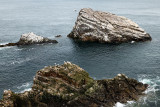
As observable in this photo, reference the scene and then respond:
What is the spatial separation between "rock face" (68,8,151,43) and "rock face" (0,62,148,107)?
6789 centimetres

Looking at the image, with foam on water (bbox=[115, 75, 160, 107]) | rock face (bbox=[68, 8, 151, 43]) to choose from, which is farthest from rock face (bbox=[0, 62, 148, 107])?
rock face (bbox=[68, 8, 151, 43])

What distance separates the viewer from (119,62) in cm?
10269

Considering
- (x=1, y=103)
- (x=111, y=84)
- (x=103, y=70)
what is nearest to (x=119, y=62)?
(x=103, y=70)

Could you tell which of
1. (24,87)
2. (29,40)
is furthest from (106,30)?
(24,87)

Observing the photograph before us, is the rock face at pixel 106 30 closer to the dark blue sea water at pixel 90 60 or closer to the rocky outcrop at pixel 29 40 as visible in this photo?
the dark blue sea water at pixel 90 60

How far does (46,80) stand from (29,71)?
3081 cm

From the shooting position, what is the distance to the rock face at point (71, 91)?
64.4 m

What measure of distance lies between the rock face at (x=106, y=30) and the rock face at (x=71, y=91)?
223 ft

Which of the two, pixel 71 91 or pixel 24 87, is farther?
pixel 24 87

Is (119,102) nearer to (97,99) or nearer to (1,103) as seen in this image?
(97,99)

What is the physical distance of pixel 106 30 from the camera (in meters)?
136

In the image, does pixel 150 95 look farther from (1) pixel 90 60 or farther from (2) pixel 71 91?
(1) pixel 90 60

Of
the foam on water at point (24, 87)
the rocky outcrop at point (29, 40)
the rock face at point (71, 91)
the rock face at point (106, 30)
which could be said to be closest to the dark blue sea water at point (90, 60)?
the foam on water at point (24, 87)

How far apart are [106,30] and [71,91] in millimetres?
78836
